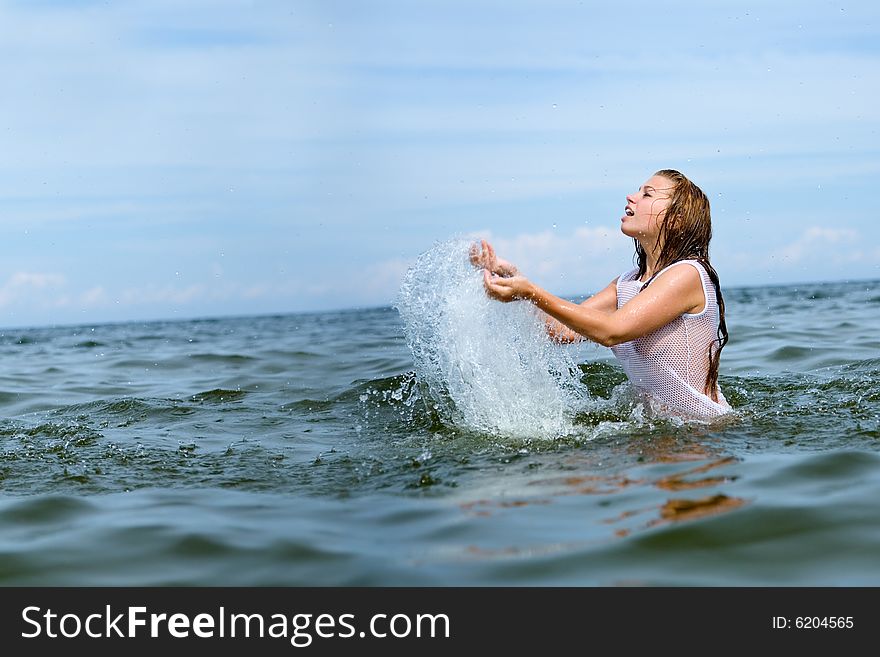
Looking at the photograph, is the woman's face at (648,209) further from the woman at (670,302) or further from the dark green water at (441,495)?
the dark green water at (441,495)

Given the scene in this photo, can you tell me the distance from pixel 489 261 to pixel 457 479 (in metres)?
1.56

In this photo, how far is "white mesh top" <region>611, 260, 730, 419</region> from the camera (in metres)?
6.25

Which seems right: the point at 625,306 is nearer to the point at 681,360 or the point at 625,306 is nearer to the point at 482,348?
the point at 681,360

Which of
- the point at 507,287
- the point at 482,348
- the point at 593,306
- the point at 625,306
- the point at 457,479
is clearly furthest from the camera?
the point at 593,306

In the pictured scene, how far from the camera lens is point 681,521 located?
13.3 feet

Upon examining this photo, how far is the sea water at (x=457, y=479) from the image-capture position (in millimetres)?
3828

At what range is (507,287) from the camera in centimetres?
568

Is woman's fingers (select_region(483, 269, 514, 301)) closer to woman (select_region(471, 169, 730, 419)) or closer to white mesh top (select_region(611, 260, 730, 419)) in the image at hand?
woman (select_region(471, 169, 730, 419))

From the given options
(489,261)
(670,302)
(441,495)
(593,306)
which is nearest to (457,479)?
(441,495)

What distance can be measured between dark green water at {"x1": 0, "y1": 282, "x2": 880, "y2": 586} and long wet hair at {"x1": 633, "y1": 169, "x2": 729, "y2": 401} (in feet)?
3.41

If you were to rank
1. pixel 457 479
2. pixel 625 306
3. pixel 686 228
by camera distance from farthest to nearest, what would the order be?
pixel 686 228
pixel 625 306
pixel 457 479

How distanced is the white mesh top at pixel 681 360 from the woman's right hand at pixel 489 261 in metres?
0.95

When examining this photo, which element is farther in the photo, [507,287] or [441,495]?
[507,287]
